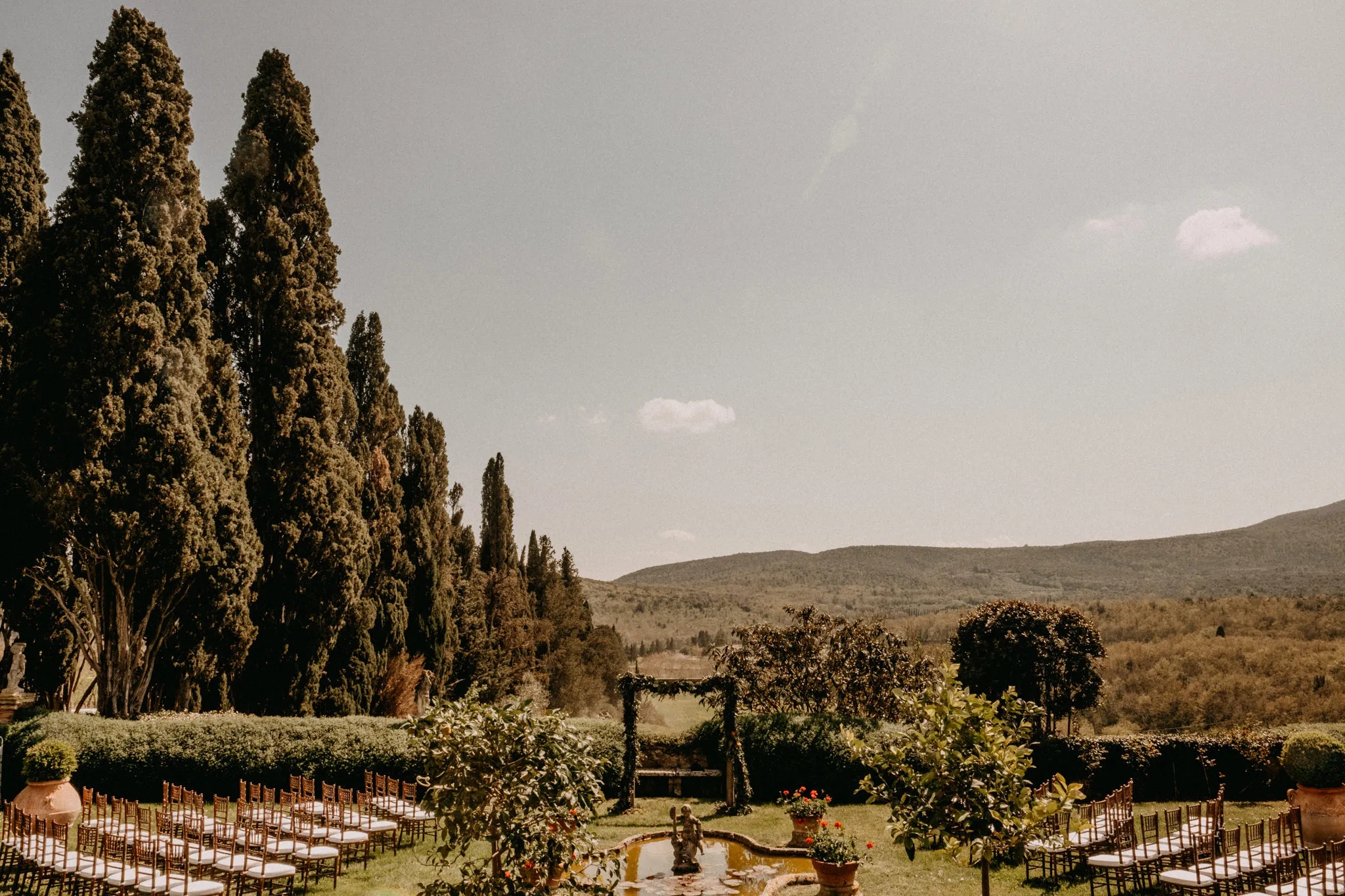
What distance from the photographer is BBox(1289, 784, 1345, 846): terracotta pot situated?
1246cm

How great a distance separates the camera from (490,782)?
668cm

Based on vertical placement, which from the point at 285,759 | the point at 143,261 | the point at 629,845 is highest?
the point at 143,261

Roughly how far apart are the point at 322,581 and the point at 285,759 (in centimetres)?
553

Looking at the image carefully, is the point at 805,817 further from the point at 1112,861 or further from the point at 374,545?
the point at 374,545

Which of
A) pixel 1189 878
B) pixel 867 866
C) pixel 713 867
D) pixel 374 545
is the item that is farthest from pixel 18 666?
pixel 1189 878

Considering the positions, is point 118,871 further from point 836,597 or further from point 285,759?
point 836,597

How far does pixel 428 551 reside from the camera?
29.0 m

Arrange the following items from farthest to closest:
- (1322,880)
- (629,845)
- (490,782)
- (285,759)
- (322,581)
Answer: (322,581)
(285,759)
(629,845)
(1322,880)
(490,782)

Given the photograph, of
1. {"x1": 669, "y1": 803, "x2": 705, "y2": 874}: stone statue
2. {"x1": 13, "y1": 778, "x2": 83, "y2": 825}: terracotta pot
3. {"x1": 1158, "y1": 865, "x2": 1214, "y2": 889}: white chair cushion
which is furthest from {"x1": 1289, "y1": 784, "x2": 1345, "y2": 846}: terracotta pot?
{"x1": 13, "y1": 778, "x2": 83, "y2": 825}: terracotta pot

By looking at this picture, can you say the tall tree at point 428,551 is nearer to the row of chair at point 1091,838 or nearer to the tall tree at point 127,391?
the tall tree at point 127,391

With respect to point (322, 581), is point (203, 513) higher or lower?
higher

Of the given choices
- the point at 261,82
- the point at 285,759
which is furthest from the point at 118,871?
the point at 261,82

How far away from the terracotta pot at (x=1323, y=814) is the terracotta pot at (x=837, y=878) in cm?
755

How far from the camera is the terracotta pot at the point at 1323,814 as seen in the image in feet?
40.9
